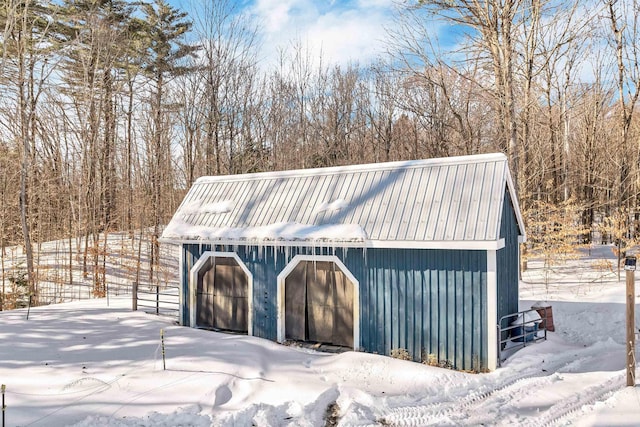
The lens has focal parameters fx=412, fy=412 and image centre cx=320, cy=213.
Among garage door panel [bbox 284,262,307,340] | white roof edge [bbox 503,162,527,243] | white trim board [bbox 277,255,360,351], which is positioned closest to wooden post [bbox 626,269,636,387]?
white roof edge [bbox 503,162,527,243]

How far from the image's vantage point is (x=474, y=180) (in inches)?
332

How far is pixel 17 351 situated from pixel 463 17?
730 inches

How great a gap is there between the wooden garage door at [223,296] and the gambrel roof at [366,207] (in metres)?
0.85

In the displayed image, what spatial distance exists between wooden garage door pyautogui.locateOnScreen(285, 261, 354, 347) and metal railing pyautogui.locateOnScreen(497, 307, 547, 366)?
10.4ft

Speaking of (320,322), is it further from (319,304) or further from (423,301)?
(423,301)

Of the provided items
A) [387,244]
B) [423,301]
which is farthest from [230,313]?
[423,301]

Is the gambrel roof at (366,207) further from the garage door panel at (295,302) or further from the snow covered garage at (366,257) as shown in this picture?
the garage door panel at (295,302)

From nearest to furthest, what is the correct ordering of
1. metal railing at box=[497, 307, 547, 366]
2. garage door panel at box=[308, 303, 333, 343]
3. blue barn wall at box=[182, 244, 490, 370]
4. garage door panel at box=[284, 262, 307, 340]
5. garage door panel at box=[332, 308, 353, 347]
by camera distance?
blue barn wall at box=[182, 244, 490, 370] < metal railing at box=[497, 307, 547, 366] < garage door panel at box=[332, 308, 353, 347] < garage door panel at box=[308, 303, 333, 343] < garage door panel at box=[284, 262, 307, 340]

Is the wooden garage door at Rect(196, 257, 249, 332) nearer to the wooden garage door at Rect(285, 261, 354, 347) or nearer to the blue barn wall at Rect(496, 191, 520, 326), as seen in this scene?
the wooden garage door at Rect(285, 261, 354, 347)

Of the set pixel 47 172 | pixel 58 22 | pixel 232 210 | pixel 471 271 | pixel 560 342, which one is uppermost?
pixel 58 22

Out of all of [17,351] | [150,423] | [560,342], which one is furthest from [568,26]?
[17,351]

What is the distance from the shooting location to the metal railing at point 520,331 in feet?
27.6

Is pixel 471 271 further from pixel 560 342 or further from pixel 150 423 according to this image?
pixel 150 423

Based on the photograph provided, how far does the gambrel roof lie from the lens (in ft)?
25.8
